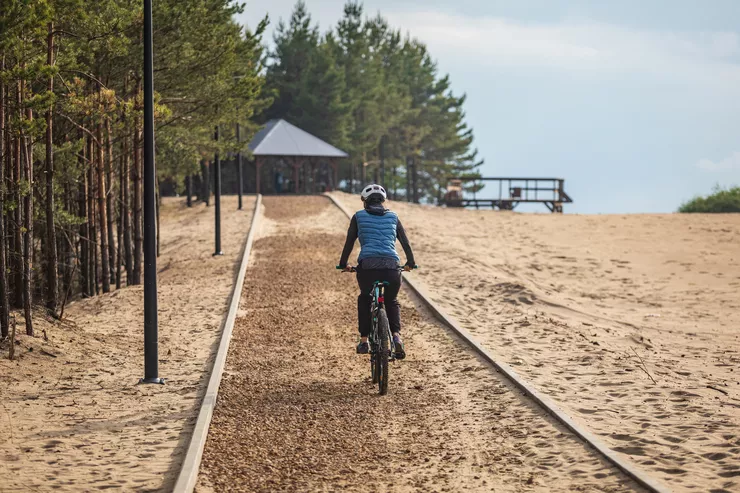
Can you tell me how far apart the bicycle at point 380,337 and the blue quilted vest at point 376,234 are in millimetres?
301

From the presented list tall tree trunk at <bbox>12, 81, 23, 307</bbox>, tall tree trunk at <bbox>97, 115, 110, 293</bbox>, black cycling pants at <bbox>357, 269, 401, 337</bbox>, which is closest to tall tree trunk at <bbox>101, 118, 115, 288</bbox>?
tall tree trunk at <bbox>97, 115, 110, 293</bbox>

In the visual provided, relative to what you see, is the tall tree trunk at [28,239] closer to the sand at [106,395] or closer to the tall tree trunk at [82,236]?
the sand at [106,395]

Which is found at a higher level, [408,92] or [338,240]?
[408,92]

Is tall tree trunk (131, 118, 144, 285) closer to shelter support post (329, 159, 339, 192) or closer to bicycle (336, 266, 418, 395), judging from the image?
bicycle (336, 266, 418, 395)

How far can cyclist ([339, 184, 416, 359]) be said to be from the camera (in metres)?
10.7

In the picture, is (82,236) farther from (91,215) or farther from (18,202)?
(18,202)

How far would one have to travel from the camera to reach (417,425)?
9.90m

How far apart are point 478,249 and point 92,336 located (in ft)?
57.3

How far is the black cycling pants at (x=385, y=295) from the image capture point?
10.7 metres

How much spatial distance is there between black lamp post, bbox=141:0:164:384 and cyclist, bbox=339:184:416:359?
2839 mm

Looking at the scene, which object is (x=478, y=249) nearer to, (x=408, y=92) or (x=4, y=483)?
(x=4, y=483)

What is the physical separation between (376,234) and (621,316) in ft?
35.3

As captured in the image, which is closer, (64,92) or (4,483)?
(4,483)

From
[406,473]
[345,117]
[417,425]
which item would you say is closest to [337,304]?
[417,425]
